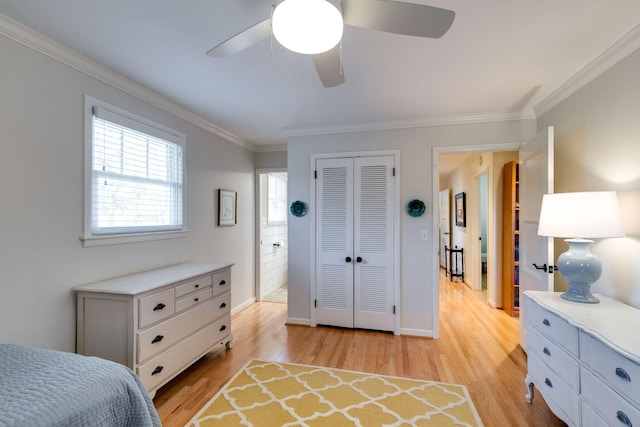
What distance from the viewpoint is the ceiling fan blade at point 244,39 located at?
4.11 feet

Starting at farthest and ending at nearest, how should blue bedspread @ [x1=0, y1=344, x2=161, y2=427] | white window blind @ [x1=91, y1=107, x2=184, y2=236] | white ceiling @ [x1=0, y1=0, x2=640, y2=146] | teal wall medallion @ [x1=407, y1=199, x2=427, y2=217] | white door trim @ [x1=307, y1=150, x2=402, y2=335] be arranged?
white door trim @ [x1=307, y1=150, x2=402, y2=335] → teal wall medallion @ [x1=407, y1=199, x2=427, y2=217] → white window blind @ [x1=91, y1=107, x2=184, y2=236] → white ceiling @ [x1=0, y1=0, x2=640, y2=146] → blue bedspread @ [x1=0, y1=344, x2=161, y2=427]

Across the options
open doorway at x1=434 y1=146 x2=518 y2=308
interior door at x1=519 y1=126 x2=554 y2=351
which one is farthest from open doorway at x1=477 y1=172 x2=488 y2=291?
interior door at x1=519 y1=126 x2=554 y2=351

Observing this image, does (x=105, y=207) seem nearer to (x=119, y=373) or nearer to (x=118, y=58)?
(x=118, y=58)

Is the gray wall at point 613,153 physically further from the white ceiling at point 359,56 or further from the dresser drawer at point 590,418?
the dresser drawer at point 590,418

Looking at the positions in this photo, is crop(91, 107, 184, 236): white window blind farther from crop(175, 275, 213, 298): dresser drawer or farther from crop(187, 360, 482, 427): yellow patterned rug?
crop(187, 360, 482, 427): yellow patterned rug

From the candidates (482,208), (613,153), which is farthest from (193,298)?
(482,208)

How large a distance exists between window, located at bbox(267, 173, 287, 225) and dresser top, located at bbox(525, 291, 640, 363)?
3.85 meters

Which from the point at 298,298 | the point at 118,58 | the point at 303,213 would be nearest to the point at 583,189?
the point at 303,213

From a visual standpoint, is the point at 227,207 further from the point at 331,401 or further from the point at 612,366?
the point at 612,366

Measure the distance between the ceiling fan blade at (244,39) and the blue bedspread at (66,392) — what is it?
1.56 m

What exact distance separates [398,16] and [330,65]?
1.33 ft

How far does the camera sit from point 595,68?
6.58ft

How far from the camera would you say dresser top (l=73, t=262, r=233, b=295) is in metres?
1.89

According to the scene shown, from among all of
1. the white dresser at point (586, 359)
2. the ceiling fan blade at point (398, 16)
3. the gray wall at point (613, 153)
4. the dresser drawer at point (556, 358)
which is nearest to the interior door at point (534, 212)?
the gray wall at point (613, 153)
